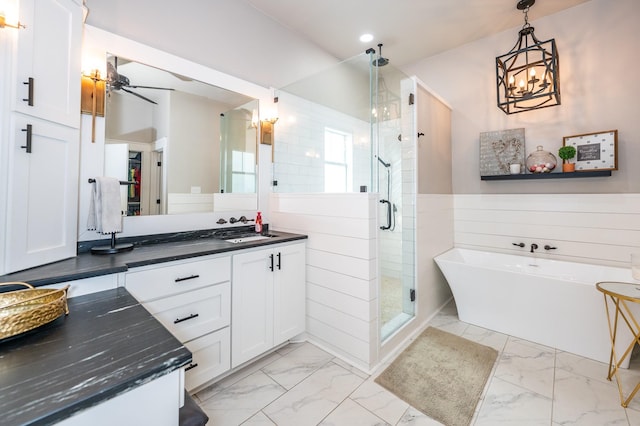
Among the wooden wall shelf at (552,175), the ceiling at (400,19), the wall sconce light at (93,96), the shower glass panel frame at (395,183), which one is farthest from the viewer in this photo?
the ceiling at (400,19)

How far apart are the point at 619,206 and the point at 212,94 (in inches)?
148

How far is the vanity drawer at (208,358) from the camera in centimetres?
161

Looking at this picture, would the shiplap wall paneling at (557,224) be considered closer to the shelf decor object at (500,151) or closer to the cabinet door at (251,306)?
the shelf decor object at (500,151)

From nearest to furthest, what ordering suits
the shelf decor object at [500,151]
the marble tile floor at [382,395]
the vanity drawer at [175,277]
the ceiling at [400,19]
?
the vanity drawer at [175,277] → the marble tile floor at [382,395] → the ceiling at [400,19] → the shelf decor object at [500,151]

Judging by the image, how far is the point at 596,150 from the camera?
8.16 ft

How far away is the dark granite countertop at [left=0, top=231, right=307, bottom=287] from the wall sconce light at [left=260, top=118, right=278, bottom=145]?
113cm

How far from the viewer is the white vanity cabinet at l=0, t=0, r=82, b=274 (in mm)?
1207

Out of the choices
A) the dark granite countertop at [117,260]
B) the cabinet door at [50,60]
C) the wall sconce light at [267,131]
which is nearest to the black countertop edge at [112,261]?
the dark granite countertop at [117,260]

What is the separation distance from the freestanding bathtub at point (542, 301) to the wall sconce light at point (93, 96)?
9.86ft

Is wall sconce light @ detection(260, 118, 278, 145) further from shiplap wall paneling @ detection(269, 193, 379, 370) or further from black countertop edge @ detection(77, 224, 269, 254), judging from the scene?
black countertop edge @ detection(77, 224, 269, 254)

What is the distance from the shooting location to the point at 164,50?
6.76ft

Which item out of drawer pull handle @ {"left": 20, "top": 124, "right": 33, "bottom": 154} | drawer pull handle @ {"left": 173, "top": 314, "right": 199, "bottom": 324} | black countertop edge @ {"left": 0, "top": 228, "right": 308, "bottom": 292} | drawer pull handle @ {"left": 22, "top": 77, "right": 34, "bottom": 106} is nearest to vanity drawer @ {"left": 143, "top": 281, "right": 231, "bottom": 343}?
drawer pull handle @ {"left": 173, "top": 314, "right": 199, "bottom": 324}

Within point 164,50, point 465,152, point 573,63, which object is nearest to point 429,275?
point 465,152

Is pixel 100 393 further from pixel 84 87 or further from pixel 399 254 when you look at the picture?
pixel 399 254
